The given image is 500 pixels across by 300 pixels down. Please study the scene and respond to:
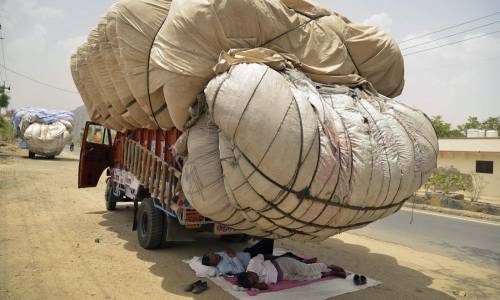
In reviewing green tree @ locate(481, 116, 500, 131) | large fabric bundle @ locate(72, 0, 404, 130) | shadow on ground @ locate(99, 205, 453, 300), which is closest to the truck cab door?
shadow on ground @ locate(99, 205, 453, 300)

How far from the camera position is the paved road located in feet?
22.4

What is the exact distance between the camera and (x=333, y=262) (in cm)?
547

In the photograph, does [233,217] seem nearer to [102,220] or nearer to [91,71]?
[91,71]

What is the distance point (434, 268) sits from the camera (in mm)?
5590

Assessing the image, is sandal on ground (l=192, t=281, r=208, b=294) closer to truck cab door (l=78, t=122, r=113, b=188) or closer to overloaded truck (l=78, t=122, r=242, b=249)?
overloaded truck (l=78, t=122, r=242, b=249)

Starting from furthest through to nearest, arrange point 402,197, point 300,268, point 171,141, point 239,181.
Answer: point 171,141, point 300,268, point 402,197, point 239,181

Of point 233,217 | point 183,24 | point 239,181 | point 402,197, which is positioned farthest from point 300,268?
point 183,24

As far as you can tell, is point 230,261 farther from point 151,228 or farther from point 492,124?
point 492,124

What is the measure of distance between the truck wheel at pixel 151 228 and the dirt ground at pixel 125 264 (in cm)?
13

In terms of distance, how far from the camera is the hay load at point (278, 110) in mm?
2893

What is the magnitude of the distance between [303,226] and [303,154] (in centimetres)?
71

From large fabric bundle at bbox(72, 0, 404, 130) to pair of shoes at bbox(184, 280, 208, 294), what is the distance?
5.57ft

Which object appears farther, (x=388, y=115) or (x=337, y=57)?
(x=337, y=57)

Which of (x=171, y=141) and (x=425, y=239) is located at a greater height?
(x=171, y=141)
